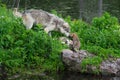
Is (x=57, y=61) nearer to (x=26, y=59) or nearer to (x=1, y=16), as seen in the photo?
(x=26, y=59)

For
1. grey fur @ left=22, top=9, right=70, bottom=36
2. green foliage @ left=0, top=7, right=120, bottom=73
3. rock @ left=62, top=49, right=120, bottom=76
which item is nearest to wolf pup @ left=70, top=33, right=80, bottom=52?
rock @ left=62, top=49, right=120, bottom=76

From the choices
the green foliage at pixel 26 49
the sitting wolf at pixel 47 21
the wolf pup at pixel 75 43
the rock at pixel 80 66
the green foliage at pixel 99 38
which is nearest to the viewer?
the green foliage at pixel 26 49

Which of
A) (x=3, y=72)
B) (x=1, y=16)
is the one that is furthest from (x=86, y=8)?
(x=3, y=72)

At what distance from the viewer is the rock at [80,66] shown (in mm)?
14766

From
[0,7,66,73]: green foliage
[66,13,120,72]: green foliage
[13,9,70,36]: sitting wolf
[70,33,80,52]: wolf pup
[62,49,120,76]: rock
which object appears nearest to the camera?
[0,7,66,73]: green foliage

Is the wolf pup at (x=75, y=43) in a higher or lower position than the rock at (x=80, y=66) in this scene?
higher

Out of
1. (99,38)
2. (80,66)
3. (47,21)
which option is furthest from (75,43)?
(47,21)

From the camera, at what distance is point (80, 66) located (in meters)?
14.8

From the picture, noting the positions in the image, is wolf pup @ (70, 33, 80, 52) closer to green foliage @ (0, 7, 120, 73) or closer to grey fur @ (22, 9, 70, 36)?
green foliage @ (0, 7, 120, 73)

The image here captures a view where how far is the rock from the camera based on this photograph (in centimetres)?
1477

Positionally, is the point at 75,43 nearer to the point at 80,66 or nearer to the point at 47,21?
the point at 80,66

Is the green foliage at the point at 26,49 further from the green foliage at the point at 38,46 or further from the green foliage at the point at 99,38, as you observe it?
the green foliage at the point at 99,38

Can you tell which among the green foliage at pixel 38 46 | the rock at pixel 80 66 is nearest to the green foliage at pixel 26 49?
the green foliage at pixel 38 46

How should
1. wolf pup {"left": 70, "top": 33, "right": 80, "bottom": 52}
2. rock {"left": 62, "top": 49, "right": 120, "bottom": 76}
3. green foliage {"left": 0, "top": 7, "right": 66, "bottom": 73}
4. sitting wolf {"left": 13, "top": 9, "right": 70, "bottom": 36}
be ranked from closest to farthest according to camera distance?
green foliage {"left": 0, "top": 7, "right": 66, "bottom": 73} < rock {"left": 62, "top": 49, "right": 120, "bottom": 76} < wolf pup {"left": 70, "top": 33, "right": 80, "bottom": 52} < sitting wolf {"left": 13, "top": 9, "right": 70, "bottom": 36}
